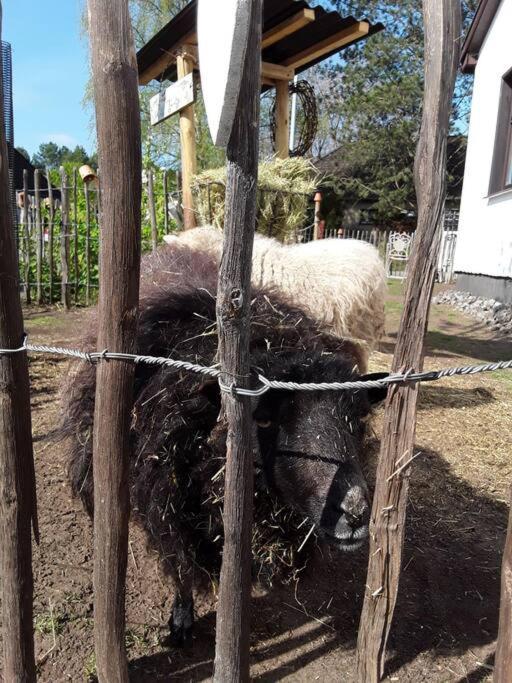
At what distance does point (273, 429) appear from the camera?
7.51 feet

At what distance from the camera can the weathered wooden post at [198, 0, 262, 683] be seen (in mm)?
1437

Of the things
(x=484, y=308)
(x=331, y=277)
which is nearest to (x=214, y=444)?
(x=331, y=277)

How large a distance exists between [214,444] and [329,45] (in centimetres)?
568

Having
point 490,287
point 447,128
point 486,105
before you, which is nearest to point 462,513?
point 447,128

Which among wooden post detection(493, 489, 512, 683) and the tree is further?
the tree

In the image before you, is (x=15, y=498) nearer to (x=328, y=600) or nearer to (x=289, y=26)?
(x=328, y=600)

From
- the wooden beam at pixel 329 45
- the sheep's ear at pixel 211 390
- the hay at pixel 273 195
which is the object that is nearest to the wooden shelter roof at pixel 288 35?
the wooden beam at pixel 329 45

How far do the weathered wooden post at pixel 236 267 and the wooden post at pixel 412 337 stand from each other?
509 millimetres

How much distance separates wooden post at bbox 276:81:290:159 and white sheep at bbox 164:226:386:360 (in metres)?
2.29

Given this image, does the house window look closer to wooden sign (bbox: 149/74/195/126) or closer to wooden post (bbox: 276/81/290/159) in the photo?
wooden post (bbox: 276/81/290/159)

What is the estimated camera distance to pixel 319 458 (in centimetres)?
216

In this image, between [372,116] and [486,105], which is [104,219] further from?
[372,116]

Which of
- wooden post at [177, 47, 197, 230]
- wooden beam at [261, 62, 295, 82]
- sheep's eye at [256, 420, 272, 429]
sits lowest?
sheep's eye at [256, 420, 272, 429]

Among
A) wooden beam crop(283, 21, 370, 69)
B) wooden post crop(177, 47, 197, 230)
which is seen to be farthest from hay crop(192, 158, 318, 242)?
wooden beam crop(283, 21, 370, 69)
